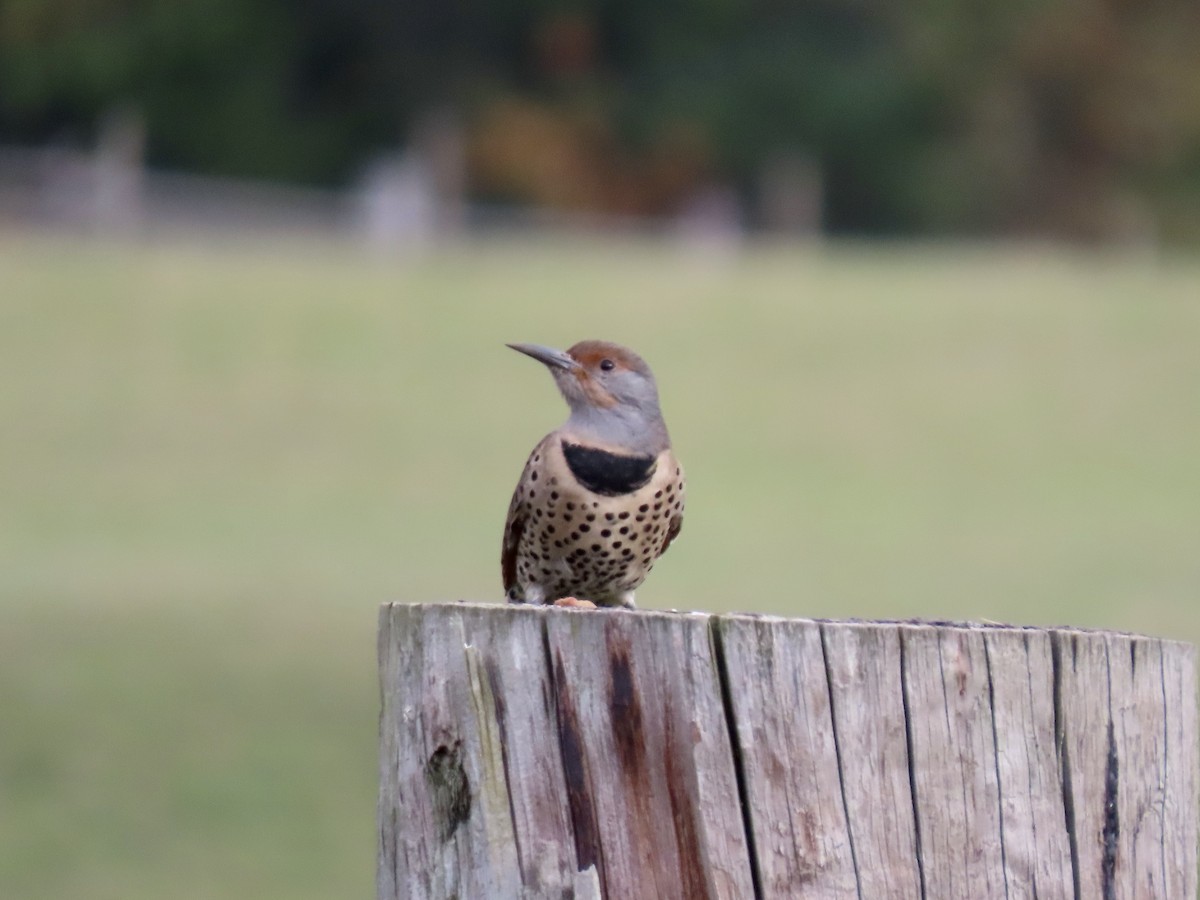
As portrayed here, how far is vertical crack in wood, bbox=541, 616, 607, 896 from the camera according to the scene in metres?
3.20

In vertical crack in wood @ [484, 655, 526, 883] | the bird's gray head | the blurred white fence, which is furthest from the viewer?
the blurred white fence

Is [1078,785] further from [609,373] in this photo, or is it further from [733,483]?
[733,483]

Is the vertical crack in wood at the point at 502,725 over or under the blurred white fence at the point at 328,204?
under

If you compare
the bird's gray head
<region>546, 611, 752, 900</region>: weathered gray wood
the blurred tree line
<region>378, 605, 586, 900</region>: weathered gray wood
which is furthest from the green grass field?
the blurred tree line

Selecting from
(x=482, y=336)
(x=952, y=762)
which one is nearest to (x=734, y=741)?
(x=952, y=762)

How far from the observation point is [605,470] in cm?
511

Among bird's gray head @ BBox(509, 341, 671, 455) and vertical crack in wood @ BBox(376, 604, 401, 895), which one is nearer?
vertical crack in wood @ BBox(376, 604, 401, 895)

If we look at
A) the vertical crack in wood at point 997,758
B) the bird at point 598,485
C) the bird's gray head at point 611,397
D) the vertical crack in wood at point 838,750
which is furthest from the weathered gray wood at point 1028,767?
the bird's gray head at point 611,397

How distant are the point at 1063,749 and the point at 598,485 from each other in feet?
6.66

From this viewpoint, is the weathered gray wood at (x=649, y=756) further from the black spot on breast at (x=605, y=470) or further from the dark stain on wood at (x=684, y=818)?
the black spot on breast at (x=605, y=470)

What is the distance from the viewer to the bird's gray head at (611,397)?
5.19 metres

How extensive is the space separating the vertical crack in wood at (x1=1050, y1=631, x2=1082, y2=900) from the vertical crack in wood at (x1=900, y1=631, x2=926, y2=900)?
25cm

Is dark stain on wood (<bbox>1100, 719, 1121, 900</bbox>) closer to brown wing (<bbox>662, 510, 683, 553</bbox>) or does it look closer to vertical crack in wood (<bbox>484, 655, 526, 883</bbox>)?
vertical crack in wood (<bbox>484, 655, 526, 883</bbox>)

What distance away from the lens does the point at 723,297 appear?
2681 cm
